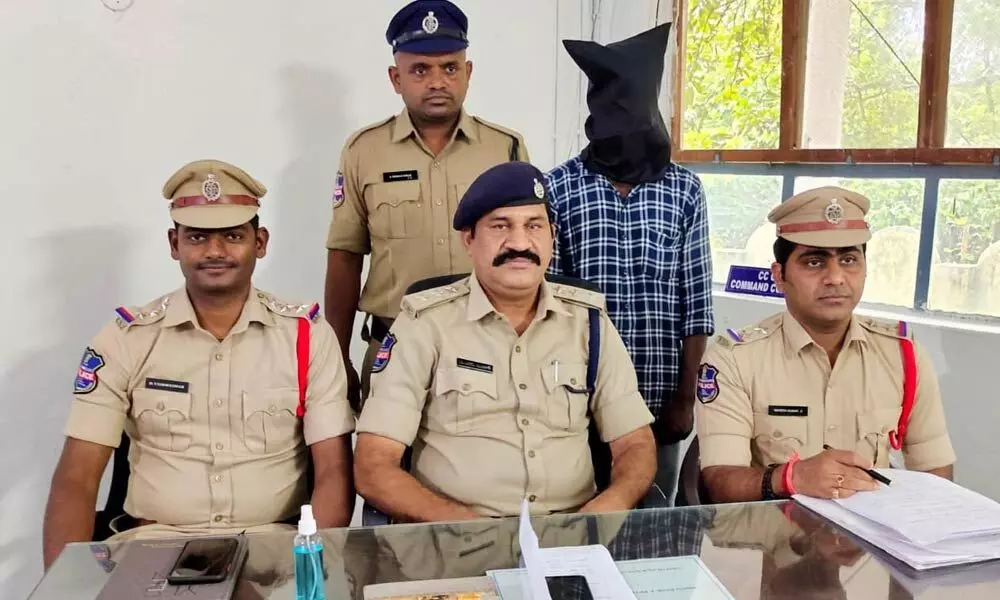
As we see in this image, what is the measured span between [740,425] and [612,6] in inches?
88.1

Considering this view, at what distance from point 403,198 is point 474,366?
0.70 meters

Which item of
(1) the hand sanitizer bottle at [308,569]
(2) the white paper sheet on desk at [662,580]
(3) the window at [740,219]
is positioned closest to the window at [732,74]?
(3) the window at [740,219]

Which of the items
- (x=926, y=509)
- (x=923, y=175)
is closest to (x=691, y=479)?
(x=926, y=509)

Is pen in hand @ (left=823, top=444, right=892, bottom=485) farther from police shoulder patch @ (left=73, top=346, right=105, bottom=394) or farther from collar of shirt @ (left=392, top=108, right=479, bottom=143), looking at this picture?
police shoulder patch @ (left=73, top=346, right=105, bottom=394)

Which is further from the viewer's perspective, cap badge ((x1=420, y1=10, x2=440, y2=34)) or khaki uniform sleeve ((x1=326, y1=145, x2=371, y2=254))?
khaki uniform sleeve ((x1=326, y1=145, x2=371, y2=254))

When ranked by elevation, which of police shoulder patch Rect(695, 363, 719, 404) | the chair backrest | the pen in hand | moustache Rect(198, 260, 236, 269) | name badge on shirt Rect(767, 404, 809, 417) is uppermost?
moustache Rect(198, 260, 236, 269)

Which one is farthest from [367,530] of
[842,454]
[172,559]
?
[842,454]

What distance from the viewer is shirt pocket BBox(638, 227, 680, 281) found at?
2238 mm

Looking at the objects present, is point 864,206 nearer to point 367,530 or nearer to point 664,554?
point 664,554

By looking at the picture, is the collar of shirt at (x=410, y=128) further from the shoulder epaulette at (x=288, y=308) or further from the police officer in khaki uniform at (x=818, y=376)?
the police officer in khaki uniform at (x=818, y=376)

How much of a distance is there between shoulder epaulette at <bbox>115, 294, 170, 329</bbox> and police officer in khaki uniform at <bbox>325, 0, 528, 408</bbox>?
0.60 metres

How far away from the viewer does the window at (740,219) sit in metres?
3.42

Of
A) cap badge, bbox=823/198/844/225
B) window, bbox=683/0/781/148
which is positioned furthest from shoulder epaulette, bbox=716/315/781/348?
window, bbox=683/0/781/148

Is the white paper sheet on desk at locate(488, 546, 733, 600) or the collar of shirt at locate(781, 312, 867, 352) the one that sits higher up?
the collar of shirt at locate(781, 312, 867, 352)
